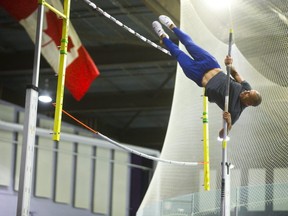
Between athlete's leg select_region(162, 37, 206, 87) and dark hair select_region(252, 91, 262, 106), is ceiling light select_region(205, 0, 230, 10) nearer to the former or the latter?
athlete's leg select_region(162, 37, 206, 87)

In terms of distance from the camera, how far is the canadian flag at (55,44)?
9002 mm

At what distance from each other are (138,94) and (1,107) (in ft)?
13.2

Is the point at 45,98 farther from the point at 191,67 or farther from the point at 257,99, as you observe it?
the point at 257,99

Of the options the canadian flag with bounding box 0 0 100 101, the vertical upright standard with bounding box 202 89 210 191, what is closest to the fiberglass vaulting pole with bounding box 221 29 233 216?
the vertical upright standard with bounding box 202 89 210 191

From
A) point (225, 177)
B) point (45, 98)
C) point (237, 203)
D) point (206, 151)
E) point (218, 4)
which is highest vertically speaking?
point (45, 98)

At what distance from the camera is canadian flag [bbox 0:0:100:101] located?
9002mm

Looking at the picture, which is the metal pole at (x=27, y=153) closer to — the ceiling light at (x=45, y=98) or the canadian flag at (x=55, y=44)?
the canadian flag at (x=55, y=44)

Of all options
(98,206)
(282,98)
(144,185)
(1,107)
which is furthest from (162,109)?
(282,98)

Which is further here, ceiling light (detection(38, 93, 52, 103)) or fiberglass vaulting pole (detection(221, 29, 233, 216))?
ceiling light (detection(38, 93, 52, 103))

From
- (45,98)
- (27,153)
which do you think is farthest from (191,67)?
(45,98)

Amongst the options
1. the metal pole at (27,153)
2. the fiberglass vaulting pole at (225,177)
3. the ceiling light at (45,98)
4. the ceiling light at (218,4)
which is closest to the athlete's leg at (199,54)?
the fiberglass vaulting pole at (225,177)

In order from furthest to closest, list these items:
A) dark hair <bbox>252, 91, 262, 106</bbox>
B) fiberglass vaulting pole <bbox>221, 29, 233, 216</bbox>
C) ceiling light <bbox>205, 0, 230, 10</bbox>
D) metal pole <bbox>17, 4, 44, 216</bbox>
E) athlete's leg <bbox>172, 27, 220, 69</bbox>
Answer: ceiling light <bbox>205, 0, 230, 10</bbox> < athlete's leg <bbox>172, 27, 220, 69</bbox> < dark hair <bbox>252, 91, 262, 106</bbox> < fiberglass vaulting pole <bbox>221, 29, 233, 216</bbox> < metal pole <bbox>17, 4, 44, 216</bbox>

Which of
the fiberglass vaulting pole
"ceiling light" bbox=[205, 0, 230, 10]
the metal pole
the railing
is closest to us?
the metal pole

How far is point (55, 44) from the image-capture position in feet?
30.8
